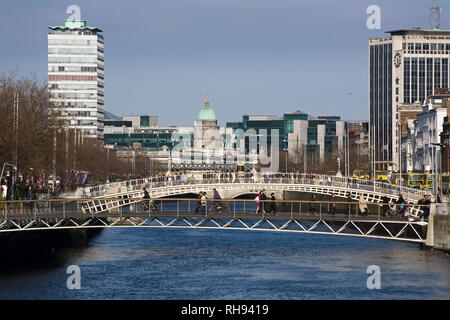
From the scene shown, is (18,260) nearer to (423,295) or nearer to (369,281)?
(369,281)

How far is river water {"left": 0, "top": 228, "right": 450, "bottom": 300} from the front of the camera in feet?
167

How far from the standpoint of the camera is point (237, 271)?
2308 inches

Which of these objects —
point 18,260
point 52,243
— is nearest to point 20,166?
point 52,243

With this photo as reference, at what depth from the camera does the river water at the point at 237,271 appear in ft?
167
